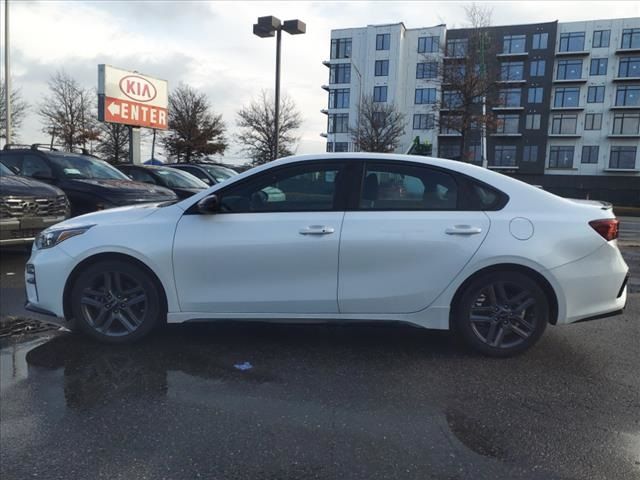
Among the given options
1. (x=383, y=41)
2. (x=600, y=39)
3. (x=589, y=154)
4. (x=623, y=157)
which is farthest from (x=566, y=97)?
(x=383, y=41)

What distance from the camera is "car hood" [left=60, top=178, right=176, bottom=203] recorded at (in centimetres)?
924

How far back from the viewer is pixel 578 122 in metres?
53.0

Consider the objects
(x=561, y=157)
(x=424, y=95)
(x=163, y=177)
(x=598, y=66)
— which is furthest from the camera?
(x=424, y=95)

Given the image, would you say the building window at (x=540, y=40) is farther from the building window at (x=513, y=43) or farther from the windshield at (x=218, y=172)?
the windshield at (x=218, y=172)

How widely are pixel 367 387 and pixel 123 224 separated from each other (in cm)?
229

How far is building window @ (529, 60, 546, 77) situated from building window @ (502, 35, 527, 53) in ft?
5.69

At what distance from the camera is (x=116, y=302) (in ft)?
14.1

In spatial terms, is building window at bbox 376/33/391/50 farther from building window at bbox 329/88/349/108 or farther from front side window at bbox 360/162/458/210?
front side window at bbox 360/162/458/210

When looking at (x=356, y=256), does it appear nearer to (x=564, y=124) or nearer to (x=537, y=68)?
(x=564, y=124)

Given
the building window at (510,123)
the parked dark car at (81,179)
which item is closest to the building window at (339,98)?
the building window at (510,123)

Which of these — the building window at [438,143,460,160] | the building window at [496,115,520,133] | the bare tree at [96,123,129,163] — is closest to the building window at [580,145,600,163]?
the building window at [496,115,520,133]

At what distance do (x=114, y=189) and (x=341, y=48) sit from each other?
56.9 m

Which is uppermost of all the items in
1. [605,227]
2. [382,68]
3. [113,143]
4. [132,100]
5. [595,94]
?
[382,68]

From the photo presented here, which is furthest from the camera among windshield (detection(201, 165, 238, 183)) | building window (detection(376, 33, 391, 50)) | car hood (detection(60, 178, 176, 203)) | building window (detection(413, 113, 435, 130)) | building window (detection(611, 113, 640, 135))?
building window (detection(376, 33, 391, 50))
